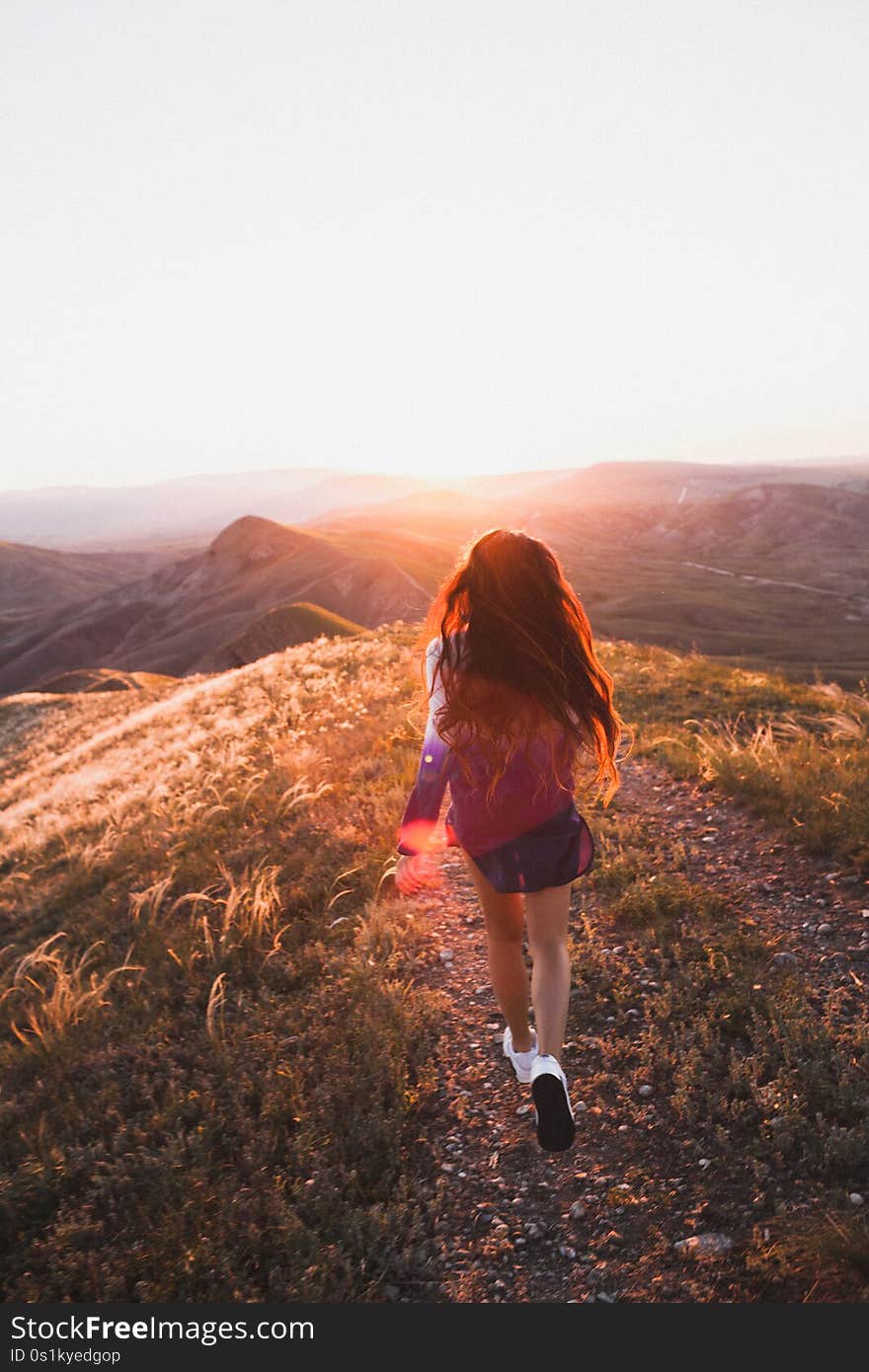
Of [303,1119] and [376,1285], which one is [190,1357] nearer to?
[376,1285]

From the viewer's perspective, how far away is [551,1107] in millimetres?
3785

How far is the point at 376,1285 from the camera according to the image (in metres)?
3.38

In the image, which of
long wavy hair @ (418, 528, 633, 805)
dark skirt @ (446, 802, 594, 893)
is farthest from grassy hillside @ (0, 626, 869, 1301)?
dark skirt @ (446, 802, 594, 893)

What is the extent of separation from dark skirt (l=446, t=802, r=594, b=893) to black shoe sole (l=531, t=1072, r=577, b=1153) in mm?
963

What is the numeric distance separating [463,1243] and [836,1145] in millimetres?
1818

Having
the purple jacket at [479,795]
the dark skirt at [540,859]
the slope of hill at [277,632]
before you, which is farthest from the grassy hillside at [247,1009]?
the slope of hill at [277,632]

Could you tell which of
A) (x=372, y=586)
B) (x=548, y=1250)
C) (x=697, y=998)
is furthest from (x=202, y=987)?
(x=372, y=586)

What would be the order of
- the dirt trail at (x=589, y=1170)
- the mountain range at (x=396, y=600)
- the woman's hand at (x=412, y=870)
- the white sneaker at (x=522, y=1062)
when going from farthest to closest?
the mountain range at (x=396, y=600) → the white sneaker at (x=522, y=1062) → the woman's hand at (x=412, y=870) → the dirt trail at (x=589, y=1170)

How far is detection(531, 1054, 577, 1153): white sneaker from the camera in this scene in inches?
147

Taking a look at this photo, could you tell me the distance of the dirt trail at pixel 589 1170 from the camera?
338 centimetres

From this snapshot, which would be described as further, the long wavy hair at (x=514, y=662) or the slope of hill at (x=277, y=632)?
the slope of hill at (x=277, y=632)

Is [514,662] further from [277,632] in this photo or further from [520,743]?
[277,632]

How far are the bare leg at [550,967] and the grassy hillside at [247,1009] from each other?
951mm

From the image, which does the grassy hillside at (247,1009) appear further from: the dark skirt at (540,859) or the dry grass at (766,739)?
the dark skirt at (540,859)
